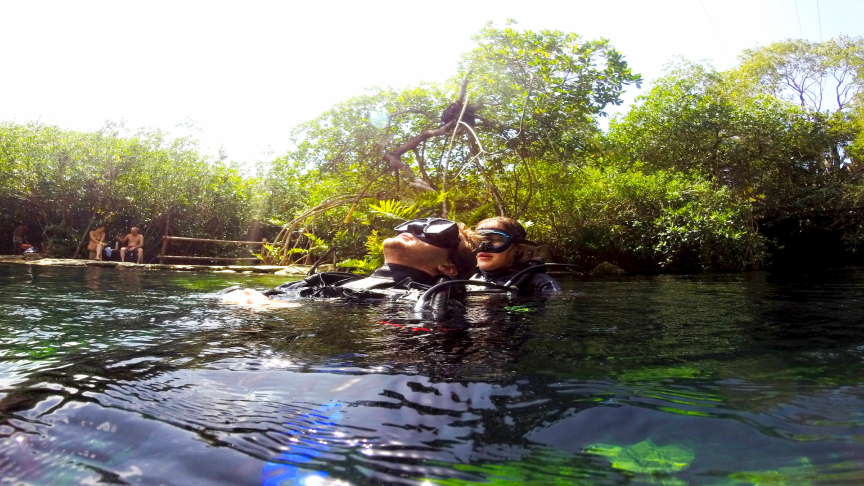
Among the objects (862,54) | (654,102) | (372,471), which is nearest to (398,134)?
(654,102)

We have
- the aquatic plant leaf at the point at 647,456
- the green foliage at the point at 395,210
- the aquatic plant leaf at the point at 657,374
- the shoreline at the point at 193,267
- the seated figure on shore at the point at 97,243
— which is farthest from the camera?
the seated figure on shore at the point at 97,243

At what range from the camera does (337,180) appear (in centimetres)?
1089

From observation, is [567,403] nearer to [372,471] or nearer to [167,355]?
[372,471]

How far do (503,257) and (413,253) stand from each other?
99 cm

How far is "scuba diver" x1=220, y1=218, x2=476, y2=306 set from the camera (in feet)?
12.1

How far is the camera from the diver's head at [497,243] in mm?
4449

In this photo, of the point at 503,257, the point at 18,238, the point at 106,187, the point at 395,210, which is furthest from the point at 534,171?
the point at 18,238

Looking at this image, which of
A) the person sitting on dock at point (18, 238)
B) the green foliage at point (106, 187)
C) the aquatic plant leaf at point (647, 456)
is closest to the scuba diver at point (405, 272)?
the aquatic plant leaf at point (647, 456)

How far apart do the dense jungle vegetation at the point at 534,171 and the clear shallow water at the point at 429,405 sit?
18.9ft

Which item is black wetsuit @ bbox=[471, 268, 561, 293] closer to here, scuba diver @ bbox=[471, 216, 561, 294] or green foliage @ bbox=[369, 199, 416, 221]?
scuba diver @ bbox=[471, 216, 561, 294]

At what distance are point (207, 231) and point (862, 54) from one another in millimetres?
28478

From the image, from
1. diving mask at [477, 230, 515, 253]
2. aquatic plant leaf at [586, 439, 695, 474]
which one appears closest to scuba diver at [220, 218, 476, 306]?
diving mask at [477, 230, 515, 253]

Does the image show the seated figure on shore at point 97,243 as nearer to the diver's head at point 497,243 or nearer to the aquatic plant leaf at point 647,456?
the diver's head at point 497,243

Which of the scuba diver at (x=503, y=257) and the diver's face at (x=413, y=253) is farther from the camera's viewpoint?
the scuba diver at (x=503, y=257)
